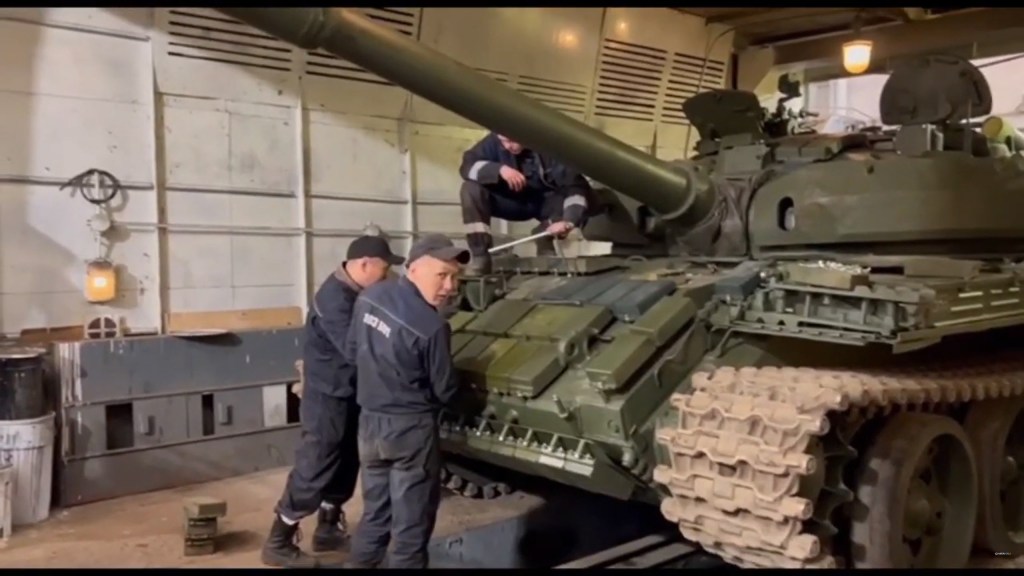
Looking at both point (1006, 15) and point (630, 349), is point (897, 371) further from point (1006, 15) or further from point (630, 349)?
point (1006, 15)

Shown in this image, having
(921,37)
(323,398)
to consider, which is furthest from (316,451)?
(921,37)

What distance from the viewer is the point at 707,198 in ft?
19.1

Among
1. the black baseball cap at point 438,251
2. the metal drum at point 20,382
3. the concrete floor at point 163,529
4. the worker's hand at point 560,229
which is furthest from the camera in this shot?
the metal drum at point 20,382

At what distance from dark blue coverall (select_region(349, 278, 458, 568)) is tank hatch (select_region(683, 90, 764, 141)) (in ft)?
9.31

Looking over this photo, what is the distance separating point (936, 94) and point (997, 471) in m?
2.20

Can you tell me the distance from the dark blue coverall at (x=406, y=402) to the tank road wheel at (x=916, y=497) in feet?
6.26

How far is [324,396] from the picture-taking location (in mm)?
5645

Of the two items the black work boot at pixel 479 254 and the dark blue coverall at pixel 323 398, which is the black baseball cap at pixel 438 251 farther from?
the black work boot at pixel 479 254

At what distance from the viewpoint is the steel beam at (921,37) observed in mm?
11125

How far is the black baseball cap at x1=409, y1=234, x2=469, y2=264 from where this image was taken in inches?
191

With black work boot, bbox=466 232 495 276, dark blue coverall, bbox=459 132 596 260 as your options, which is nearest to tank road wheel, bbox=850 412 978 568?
dark blue coverall, bbox=459 132 596 260

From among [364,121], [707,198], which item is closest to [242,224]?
[364,121]

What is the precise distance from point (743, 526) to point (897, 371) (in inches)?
48.2

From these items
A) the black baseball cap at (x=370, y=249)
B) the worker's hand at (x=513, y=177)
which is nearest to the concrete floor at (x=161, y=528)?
the black baseball cap at (x=370, y=249)
